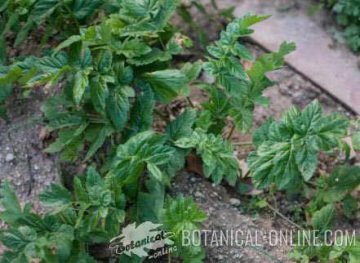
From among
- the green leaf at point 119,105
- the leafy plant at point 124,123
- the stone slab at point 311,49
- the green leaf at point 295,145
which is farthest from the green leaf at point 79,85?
the stone slab at point 311,49

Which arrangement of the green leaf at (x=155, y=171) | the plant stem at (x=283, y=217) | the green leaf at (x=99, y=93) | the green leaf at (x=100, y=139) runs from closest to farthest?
1. the green leaf at (x=155, y=171)
2. the green leaf at (x=99, y=93)
3. the green leaf at (x=100, y=139)
4. the plant stem at (x=283, y=217)

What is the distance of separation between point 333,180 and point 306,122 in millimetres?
401

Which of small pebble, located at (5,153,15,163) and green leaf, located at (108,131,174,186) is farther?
small pebble, located at (5,153,15,163)

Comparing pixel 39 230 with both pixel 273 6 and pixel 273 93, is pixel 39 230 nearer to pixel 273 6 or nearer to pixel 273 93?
pixel 273 93

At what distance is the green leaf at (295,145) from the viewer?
2068 mm

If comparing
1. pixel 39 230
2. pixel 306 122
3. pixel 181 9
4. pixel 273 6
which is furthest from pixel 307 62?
pixel 39 230

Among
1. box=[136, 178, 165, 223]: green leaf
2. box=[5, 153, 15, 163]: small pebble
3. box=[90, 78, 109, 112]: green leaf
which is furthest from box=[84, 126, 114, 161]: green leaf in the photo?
box=[5, 153, 15, 163]: small pebble

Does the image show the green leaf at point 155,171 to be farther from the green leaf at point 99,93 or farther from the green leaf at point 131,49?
the green leaf at point 131,49

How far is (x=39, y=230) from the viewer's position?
2.11 m

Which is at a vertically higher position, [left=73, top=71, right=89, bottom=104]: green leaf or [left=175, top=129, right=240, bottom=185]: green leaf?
[left=73, top=71, right=89, bottom=104]: green leaf

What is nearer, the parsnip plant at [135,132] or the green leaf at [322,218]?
the parsnip plant at [135,132]

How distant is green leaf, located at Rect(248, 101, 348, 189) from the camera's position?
2068 mm

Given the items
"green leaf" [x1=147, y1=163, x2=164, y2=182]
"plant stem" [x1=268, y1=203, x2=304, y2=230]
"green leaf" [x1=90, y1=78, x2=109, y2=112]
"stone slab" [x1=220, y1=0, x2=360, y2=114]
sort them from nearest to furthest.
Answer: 1. "green leaf" [x1=147, y1=163, x2=164, y2=182]
2. "green leaf" [x1=90, y1=78, x2=109, y2=112]
3. "plant stem" [x1=268, y1=203, x2=304, y2=230]
4. "stone slab" [x1=220, y1=0, x2=360, y2=114]

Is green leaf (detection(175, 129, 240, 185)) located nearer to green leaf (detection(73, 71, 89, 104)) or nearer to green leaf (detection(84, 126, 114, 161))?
green leaf (detection(84, 126, 114, 161))
